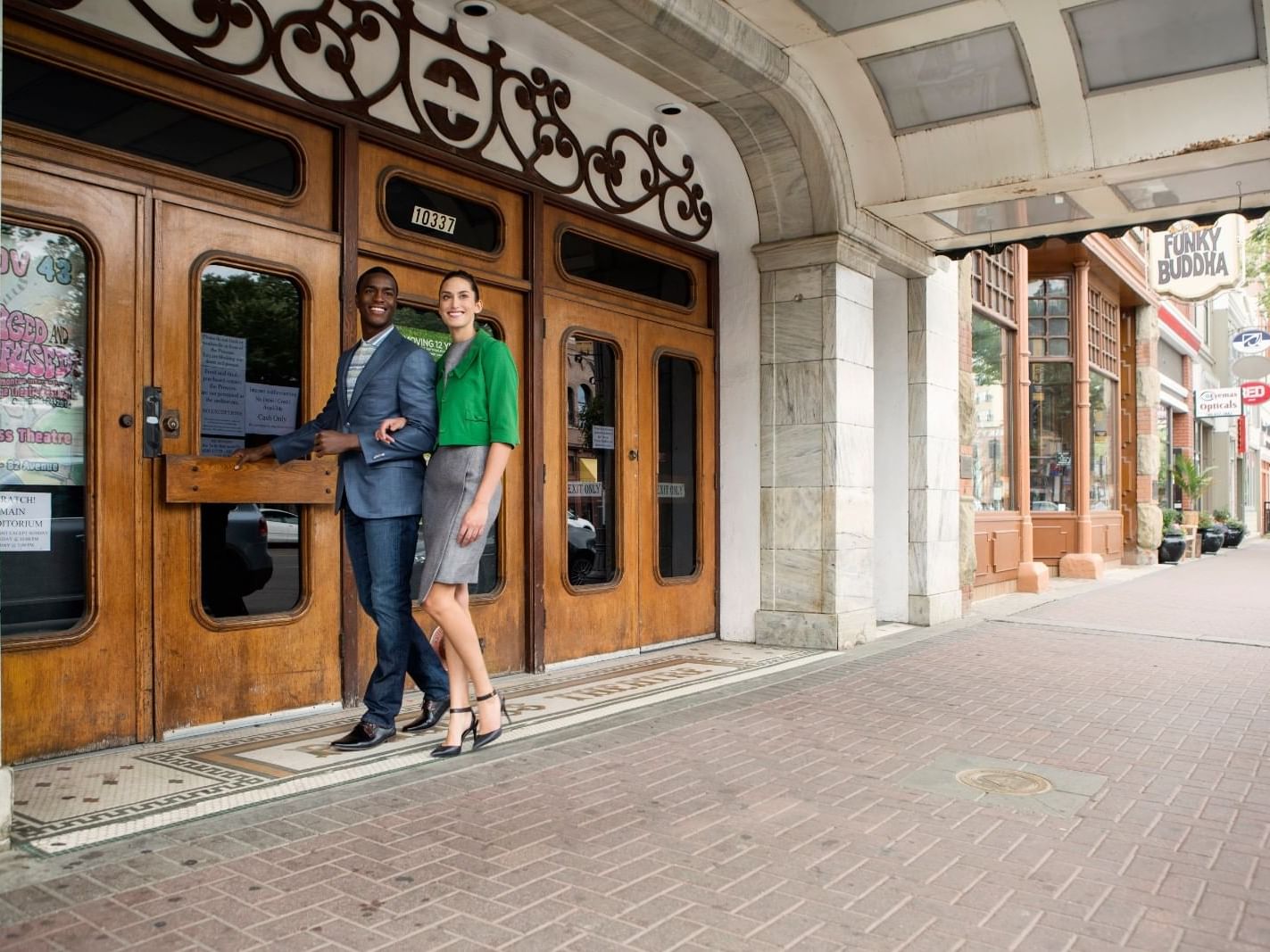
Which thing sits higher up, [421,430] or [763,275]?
[763,275]

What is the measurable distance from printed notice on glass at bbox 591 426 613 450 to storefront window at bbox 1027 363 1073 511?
10.8m

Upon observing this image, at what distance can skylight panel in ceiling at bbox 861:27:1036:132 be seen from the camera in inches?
267

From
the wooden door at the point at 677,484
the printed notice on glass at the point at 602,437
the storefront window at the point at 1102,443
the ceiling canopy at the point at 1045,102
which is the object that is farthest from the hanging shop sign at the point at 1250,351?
the printed notice on glass at the point at 602,437

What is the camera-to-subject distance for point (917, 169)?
25.7 feet

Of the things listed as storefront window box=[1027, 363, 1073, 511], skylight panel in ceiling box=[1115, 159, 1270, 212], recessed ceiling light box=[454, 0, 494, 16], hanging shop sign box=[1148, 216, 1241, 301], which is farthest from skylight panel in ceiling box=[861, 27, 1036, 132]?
hanging shop sign box=[1148, 216, 1241, 301]

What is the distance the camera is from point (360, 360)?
15.0ft

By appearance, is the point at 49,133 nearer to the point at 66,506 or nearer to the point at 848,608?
the point at 66,506

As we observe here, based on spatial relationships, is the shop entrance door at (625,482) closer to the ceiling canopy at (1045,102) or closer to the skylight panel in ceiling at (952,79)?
the ceiling canopy at (1045,102)

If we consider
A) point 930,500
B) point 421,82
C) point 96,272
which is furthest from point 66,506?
point 930,500

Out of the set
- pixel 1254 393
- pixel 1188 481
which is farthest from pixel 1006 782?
pixel 1254 393

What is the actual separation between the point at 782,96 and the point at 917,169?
1325 millimetres

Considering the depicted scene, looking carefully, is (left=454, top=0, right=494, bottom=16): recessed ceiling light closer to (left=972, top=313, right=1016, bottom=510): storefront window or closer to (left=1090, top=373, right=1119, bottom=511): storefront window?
(left=972, top=313, right=1016, bottom=510): storefront window

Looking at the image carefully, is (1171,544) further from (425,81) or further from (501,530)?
(425,81)

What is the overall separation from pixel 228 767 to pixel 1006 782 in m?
3.16
